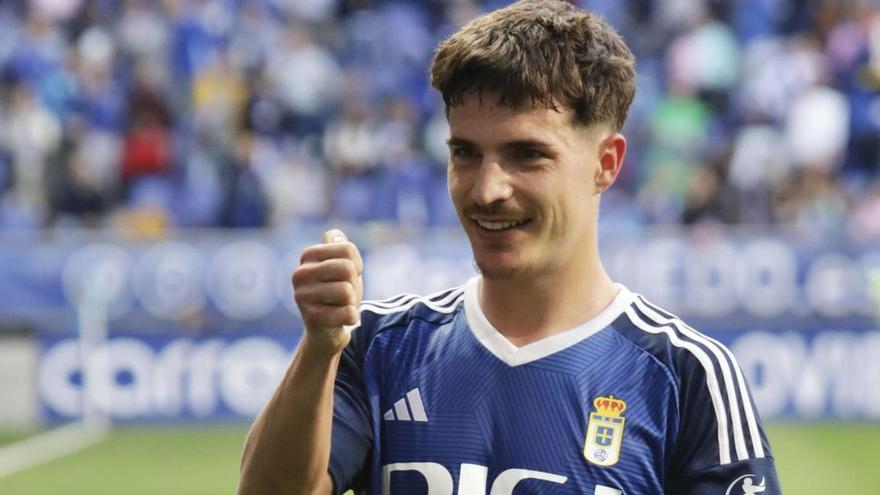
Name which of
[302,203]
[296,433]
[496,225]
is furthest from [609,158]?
[302,203]

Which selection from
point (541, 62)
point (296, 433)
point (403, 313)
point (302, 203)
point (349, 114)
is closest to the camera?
point (296, 433)

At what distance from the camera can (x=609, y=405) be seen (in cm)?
331

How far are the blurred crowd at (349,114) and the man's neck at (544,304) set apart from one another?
35.7 feet

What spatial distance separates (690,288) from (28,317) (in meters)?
5.60

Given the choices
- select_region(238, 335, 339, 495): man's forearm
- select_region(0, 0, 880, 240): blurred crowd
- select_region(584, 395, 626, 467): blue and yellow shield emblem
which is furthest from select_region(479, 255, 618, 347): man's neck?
select_region(0, 0, 880, 240): blurred crowd

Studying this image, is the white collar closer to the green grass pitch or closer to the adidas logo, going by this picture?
the adidas logo

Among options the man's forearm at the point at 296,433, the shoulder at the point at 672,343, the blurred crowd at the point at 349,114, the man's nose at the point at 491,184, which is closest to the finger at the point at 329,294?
the man's forearm at the point at 296,433

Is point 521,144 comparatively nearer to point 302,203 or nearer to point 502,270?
point 502,270

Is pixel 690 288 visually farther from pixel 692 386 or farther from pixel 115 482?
pixel 692 386

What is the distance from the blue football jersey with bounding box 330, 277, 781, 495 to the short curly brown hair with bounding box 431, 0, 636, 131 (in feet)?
1.68

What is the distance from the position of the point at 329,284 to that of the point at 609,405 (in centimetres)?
73

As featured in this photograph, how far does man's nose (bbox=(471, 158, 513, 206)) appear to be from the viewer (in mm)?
3188

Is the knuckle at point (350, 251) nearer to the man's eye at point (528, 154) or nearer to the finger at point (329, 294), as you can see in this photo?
the finger at point (329, 294)

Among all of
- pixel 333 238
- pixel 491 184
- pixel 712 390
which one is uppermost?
pixel 491 184
